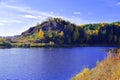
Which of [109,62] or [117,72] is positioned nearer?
[117,72]

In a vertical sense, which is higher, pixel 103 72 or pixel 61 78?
pixel 103 72

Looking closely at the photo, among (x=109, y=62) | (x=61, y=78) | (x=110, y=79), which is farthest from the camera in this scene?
(x=61, y=78)

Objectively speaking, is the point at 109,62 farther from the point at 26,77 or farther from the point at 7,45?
the point at 7,45

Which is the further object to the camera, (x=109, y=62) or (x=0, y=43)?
(x=0, y=43)

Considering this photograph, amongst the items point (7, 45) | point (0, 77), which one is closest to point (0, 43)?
point (7, 45)

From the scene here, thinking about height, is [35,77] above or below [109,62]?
below

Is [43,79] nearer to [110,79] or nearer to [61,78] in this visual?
[61,78]

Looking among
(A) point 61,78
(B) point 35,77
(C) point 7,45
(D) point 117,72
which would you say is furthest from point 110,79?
(C) point 7,45

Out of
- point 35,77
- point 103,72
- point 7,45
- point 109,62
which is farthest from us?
point 7,45

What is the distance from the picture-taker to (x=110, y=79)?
790 inches

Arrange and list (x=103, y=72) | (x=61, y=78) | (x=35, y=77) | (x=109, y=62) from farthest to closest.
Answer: (x=35, y=77), (x=61, y=78), (x=109, y=62), (x=103, y=72)

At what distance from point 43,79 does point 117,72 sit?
2866 centimetres

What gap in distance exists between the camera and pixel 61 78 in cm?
4728

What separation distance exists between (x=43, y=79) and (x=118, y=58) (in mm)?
25806
